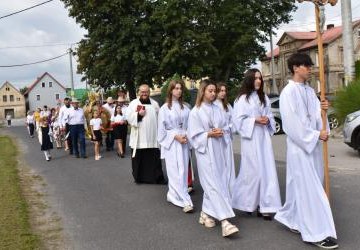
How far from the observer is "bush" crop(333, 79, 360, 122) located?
1755 centimetres

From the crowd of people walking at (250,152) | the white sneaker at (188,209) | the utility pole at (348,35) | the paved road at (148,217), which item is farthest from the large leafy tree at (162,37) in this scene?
the white sneaker at (188,209)

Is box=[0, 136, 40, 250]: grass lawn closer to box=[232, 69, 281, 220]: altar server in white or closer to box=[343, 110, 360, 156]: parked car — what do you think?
box=[232, 69, 281, 220]: altar server in white

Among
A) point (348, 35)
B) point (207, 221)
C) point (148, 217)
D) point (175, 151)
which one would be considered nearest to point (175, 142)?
point (175, 151)

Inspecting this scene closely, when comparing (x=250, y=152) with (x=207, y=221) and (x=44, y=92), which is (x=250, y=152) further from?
(x=44, y=92)

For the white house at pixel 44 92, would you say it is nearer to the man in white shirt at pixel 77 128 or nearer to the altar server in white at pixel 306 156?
the man in white shirt at pixel 77 128

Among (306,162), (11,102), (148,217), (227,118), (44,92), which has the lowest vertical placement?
(148,217)

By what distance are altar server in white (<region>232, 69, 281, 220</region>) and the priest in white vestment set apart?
3.25 meters

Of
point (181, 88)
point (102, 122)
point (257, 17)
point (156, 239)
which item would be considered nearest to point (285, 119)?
point (156, 239)

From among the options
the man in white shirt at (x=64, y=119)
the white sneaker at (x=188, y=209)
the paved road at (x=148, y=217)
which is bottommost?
the paved road at (x=148, y=217)

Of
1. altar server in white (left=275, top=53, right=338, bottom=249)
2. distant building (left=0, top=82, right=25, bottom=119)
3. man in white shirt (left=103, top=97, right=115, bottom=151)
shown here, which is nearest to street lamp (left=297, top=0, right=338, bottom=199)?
altar server in white (left=275, top=53, right=338, bottom=249)

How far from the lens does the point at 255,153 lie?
7.08 meters

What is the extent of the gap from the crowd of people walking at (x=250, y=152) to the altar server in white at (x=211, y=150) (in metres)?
0.01

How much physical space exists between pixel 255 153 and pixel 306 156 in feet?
4.30

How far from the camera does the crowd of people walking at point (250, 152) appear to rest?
5.78 meters
